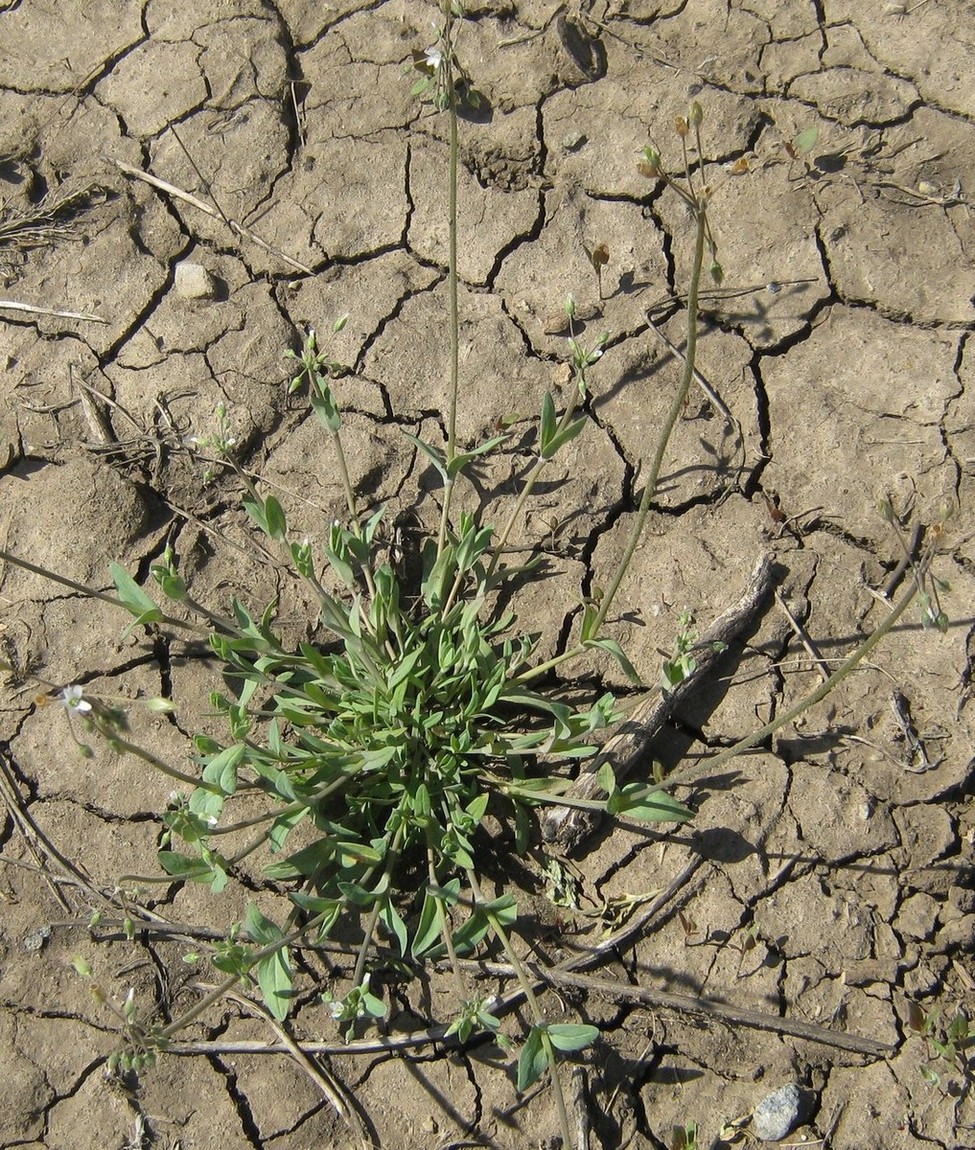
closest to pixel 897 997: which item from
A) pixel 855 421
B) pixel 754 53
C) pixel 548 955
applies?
pixel 548 955

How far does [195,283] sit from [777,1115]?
3.41 metres

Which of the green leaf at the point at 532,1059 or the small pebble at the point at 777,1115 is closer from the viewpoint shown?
the green leaf at the point at 532,1059

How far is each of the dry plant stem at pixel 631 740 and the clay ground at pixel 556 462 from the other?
0.10 m

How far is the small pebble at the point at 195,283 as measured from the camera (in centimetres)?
375

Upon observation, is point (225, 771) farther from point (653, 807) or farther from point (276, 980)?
point (653, 807)

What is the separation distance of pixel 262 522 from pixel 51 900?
1403mm

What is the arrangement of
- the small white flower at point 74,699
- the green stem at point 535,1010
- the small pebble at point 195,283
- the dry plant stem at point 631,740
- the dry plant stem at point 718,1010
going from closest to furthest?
the small white flower at point 74,699, the green stem at point 535,1010, the dry plant stem at point 718,1010, the dry plant stem at point 631,740, the small pebble at point 195,283

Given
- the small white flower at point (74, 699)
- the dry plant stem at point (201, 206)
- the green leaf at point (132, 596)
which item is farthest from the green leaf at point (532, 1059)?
the dry plant stem at point (201, 206)

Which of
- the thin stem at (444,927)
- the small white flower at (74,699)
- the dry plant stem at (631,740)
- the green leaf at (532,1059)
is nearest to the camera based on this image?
the small white flower at (74,699)

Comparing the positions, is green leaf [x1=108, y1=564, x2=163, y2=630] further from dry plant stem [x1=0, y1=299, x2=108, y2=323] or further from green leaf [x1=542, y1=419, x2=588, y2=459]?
dry plant stem [x1=0, y1=299, x2=108, y2=323]

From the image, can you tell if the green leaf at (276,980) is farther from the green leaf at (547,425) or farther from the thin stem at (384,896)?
the green leaf at (547,425)

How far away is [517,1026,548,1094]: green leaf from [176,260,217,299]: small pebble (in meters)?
2.80

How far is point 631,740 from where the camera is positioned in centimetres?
304

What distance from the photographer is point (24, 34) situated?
161 inches
